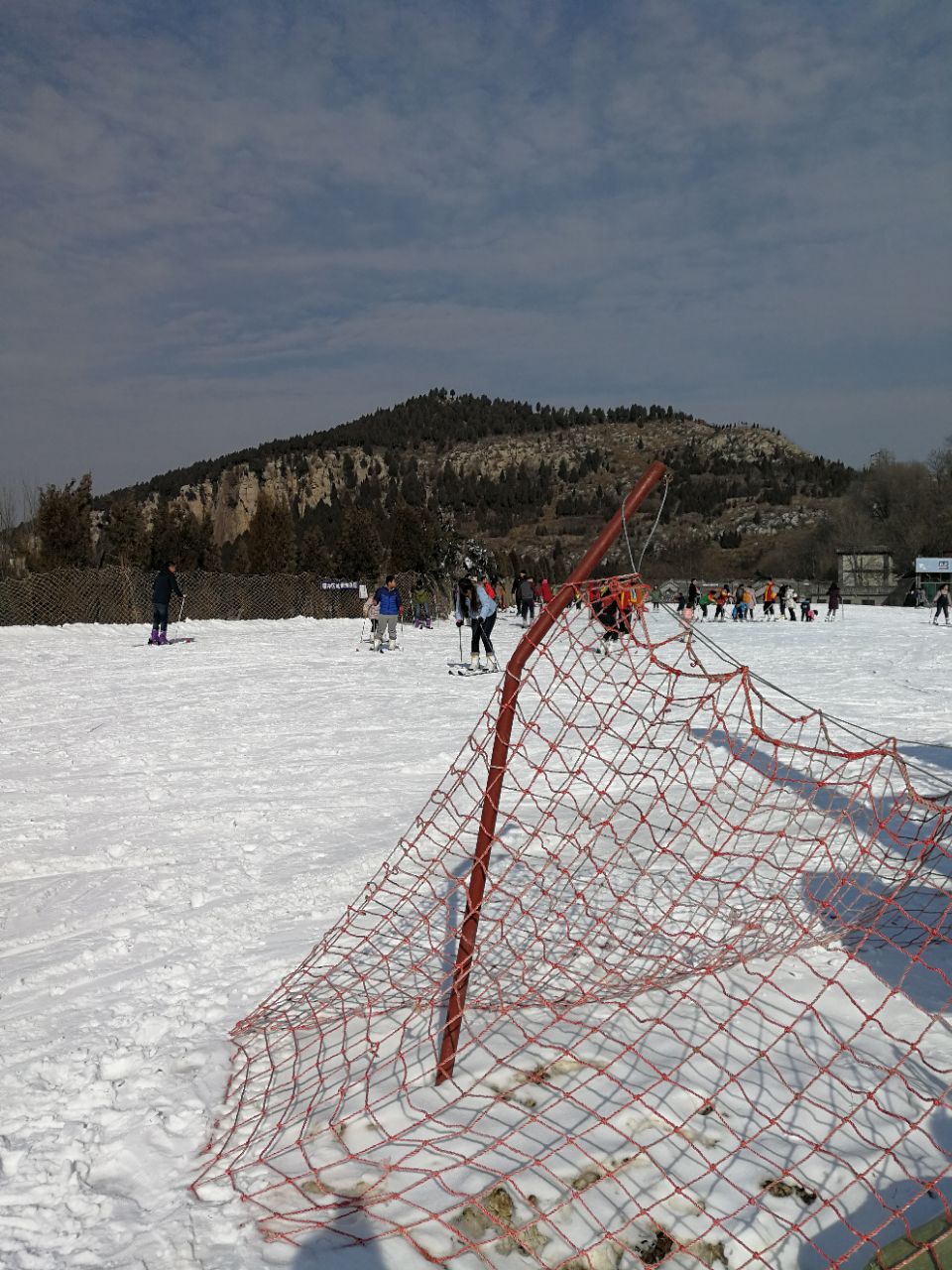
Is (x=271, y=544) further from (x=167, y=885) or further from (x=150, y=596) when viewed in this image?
(x=167, y=885)

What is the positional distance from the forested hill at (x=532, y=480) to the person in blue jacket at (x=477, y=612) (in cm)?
5887

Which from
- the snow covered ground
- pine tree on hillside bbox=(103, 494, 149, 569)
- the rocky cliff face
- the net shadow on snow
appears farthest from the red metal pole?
the rocky cliff face

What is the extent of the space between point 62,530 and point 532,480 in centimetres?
10655

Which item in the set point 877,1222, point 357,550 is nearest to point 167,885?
point 877,1222

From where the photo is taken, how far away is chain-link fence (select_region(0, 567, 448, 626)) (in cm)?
2291

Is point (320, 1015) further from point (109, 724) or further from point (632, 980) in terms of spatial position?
point (109, 724)

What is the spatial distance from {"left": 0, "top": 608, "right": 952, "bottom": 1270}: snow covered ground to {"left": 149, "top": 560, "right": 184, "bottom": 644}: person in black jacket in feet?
18.1

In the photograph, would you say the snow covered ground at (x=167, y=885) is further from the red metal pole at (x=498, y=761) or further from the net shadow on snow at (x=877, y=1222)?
the net shadow on snow at (x=877, y=1222)

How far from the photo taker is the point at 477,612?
13312 millimetres

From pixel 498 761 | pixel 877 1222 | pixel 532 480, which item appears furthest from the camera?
pixel 532 480

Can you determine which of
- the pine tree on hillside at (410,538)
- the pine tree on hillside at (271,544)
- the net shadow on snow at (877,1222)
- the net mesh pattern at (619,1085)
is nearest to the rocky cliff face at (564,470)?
the pine tree on hillside at (410,538)

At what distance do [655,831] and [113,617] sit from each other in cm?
2302

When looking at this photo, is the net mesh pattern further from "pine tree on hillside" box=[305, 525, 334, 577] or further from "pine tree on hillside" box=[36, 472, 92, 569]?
"pine tree on hillside" box=[305, 525, 334, 577]

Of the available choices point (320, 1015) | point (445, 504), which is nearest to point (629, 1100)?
point (320, 1015)
